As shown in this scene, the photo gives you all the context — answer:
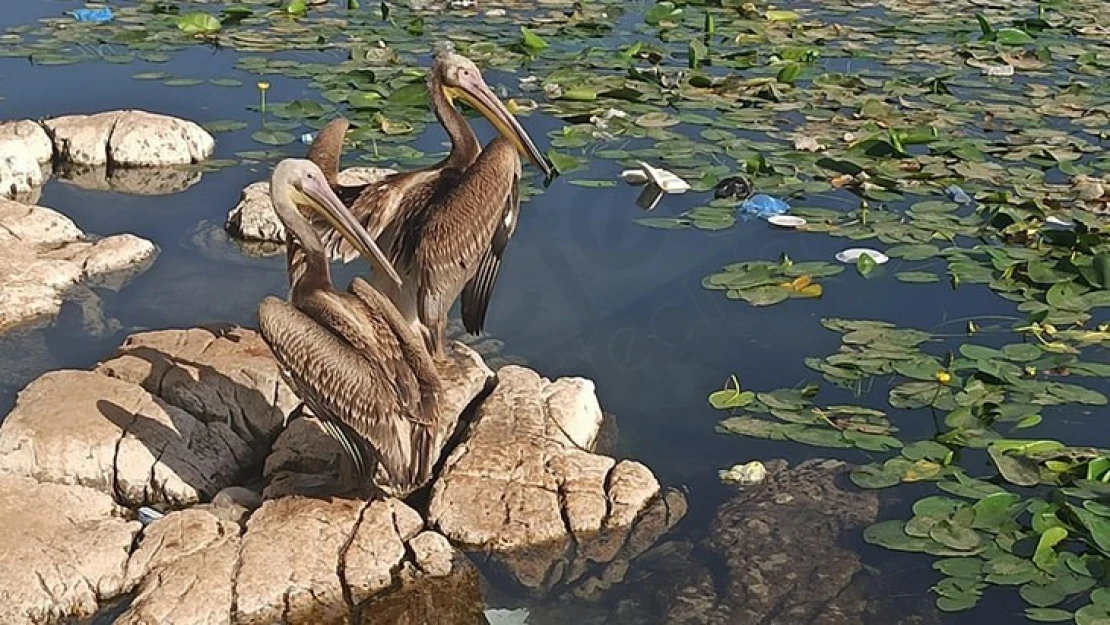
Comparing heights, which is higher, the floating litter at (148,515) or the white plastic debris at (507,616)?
the floating litter at (148,515)

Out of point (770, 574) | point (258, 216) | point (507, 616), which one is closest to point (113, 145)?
point (258, 216)

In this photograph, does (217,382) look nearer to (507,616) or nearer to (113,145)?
(507,616)

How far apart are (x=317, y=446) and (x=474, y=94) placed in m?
1.63

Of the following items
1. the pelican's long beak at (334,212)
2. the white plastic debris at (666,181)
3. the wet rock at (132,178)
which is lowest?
the wet rock at (132,178)

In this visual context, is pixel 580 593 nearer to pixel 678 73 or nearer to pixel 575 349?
pixel 575 349

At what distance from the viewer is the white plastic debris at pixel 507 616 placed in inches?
163

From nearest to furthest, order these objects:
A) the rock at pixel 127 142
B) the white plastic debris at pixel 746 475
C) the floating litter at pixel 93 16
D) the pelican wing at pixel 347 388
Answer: the pelican wing at pixel 347 388
the white plastic debris at pixel 746 475
the rock at pixel 127 142
the floating litter at pixel 93 16

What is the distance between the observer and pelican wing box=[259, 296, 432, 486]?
4266mm

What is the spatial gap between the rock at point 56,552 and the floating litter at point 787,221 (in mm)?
3588

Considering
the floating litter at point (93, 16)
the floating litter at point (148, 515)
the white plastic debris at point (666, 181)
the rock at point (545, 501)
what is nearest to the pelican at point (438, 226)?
the rock at point (545, 501)

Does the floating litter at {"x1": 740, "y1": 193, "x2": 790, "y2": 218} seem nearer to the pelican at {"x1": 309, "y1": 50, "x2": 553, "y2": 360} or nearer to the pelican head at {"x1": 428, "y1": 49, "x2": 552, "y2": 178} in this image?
the pelican head at {"x1": 428, "y1": 49, "x2": 552, "y2": 178}

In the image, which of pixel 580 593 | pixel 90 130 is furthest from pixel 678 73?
pixel 580 593

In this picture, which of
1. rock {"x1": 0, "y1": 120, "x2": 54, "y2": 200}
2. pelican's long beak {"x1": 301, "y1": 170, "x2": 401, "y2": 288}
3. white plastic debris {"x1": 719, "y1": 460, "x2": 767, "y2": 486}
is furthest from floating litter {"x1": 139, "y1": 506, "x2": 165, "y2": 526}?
rock {"x1": 0, "y1": 120, "x2": 54, "y2": 200}

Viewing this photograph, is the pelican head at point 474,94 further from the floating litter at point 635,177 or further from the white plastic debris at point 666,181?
the floating litter at point 635,177
